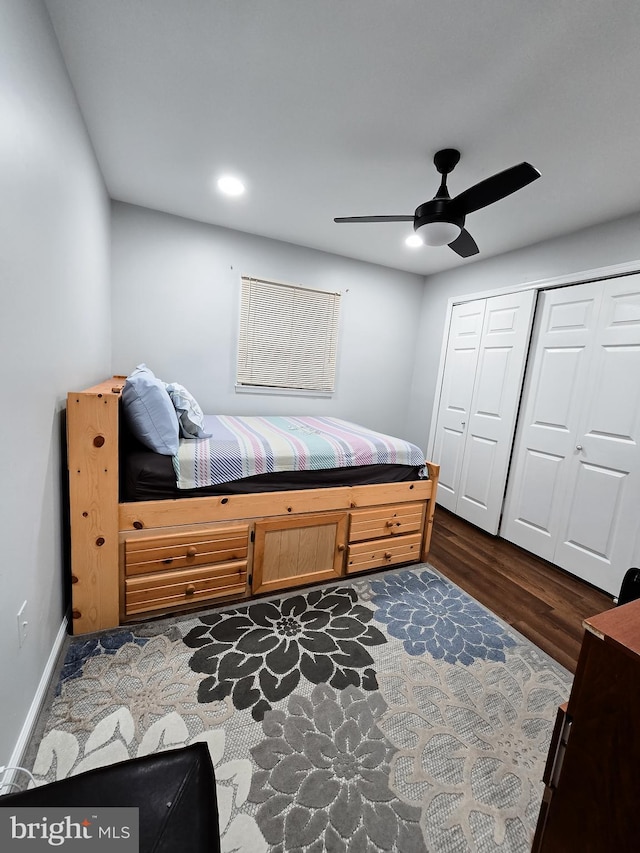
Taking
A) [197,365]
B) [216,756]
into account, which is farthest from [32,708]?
[197,365]

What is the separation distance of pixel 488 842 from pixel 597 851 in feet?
1.72

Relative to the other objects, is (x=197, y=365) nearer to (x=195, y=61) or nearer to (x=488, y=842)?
(x=195, y=61)

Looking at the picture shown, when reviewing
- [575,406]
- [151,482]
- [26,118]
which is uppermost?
[26,118]

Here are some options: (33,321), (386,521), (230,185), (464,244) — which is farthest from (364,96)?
(386,521)

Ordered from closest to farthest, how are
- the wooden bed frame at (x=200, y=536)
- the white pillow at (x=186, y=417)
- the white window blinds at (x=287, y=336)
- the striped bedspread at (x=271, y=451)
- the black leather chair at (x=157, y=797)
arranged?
the black leather chair at (x=157, y=797) → the wooden bed frame at (x=200, y=536) → the striped bedspread at (x=271, y=451) → the white pillow at (x=186, y=417) → the white window blinds at (x=287, y=336)

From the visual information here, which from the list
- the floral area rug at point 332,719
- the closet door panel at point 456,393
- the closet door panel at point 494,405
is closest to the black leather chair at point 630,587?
the floral area rug at point 332,719

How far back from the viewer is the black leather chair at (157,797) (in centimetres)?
59

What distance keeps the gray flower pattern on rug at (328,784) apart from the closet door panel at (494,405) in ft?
7.52

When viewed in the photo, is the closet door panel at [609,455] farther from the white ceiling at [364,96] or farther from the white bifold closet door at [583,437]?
the white ceiling at [364,96]

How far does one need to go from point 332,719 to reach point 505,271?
349 centimetres

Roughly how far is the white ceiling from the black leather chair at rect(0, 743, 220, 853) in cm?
218

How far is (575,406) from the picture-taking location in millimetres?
2625

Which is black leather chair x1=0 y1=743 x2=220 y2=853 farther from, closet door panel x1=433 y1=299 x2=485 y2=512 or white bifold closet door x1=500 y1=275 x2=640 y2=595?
closet door panel x1=433 y1=299 x2=485 y2=512

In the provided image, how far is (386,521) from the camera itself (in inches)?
94.7
